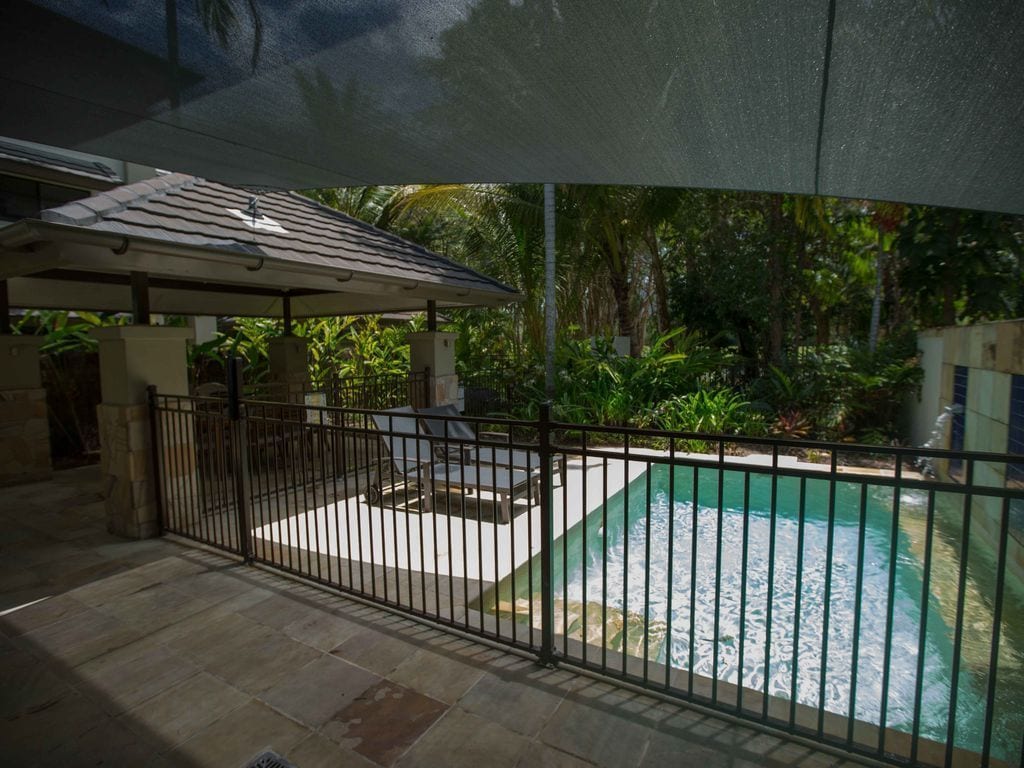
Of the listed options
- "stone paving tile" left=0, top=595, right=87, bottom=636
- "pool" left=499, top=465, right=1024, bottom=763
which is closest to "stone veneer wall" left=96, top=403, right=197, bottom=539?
"stone paving tile" left=0, top=595, right=87, bottom=636

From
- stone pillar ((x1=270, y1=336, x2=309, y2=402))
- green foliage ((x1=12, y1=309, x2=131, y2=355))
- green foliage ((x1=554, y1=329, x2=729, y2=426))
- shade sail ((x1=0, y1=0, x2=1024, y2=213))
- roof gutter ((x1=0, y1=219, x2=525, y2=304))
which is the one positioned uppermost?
shade sail ((x1=0, y1=0, x2=1024, y2=213))

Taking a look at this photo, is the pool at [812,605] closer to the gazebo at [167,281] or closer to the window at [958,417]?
the window at [958,417]

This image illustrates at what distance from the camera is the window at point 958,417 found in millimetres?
7484

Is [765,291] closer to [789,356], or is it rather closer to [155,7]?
[789,356]

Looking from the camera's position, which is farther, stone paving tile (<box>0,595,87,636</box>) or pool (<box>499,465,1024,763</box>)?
stone paving tile (<box>0,595,87,636</box>)

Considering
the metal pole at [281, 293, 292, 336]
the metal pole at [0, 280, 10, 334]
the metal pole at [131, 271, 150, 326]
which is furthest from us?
the metal pole at [281, 293, 292, 336]

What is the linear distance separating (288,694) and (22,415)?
23.2ft

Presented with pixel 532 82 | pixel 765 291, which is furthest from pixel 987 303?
pixel 532 82

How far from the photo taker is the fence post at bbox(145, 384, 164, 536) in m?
5.02

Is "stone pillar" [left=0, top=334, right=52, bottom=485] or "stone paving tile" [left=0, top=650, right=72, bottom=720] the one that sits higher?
"stone pillar" [left=0, top=334, right=52, bottom=485]

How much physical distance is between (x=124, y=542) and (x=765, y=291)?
13684mm

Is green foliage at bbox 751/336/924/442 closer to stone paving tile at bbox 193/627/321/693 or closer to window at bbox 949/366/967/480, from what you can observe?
window at bbox 949/366/967/480

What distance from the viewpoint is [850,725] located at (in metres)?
2.30

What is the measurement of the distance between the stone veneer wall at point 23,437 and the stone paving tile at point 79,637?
5.08 metres
